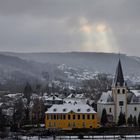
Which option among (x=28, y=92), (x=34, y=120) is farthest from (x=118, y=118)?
(x=28, y=92)

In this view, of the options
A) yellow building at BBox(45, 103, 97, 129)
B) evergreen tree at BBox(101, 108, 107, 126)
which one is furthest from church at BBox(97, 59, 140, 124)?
yellow building at BBox(45, 103, 97, 129)

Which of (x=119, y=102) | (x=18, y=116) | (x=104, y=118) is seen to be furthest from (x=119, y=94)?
(x=18, y=116)

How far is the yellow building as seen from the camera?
227 ft

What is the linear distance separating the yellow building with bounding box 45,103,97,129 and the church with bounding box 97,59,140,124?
3975mm

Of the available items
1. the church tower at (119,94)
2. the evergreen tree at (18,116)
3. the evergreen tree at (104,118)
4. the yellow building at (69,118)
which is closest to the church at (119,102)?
the church tower at (119,94)

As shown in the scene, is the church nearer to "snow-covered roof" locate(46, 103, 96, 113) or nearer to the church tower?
the church tower

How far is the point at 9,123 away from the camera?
7206 centimetres

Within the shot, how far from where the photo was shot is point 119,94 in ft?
238

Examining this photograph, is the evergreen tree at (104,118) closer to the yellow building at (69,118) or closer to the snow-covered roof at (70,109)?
the yellow building at (69,118)

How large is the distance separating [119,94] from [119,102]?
1.26 metres

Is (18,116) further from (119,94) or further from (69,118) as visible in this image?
(119,94)

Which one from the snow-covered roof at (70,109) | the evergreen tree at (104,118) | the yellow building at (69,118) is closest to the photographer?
the yellow building at (69,118)

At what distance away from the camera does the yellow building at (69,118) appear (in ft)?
227

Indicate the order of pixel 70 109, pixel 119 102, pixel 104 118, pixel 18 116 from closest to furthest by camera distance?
pixel 70 109
pixel 104 118
pixel 119 102
pixel 18 116
